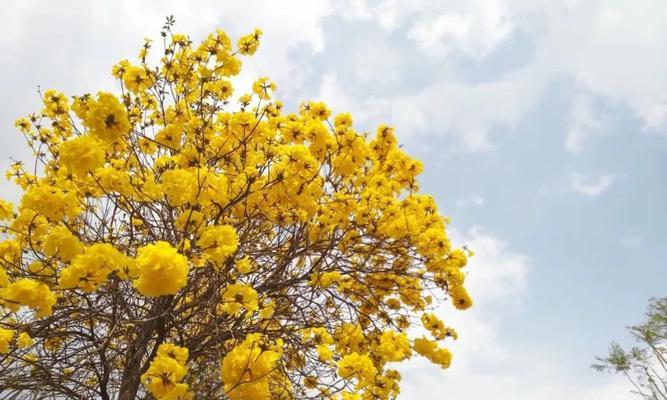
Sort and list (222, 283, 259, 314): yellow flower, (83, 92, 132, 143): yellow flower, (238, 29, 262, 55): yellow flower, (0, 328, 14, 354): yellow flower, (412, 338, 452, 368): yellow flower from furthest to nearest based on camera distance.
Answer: (238, 29, 262, 55): yellow flower < (412, 338, 452, 368): yellow flower < (222, 283, 259, 314): yellow flower < (0, 328, 14, 354): yellow flower < (83, 92, 132, 143): yellow flower

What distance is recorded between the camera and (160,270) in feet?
6.77

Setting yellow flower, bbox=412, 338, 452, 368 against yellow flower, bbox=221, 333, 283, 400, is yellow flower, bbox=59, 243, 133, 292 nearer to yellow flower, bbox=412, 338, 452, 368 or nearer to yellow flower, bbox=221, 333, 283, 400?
yellow flower, bbox=221, 333, 283, 400

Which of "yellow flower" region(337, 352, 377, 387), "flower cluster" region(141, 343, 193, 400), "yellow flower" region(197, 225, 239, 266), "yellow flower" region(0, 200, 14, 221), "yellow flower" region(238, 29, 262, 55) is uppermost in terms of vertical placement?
"yellow flower" region(238, 29, 262, 55)

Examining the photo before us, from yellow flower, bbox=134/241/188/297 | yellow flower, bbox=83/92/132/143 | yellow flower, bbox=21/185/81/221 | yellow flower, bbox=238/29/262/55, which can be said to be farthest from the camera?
yellow flower, bbox=238/29/262/55

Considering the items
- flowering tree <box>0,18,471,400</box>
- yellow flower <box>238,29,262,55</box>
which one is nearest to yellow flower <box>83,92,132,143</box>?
flowering tree <box>0,18,471,400</box>

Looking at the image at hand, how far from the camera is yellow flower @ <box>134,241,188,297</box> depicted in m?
2.04

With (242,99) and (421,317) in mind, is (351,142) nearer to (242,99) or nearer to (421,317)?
(242,99)

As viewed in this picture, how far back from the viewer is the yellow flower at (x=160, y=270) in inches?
80.5

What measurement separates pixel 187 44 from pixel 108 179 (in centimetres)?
181

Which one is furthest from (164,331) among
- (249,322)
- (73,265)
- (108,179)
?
(73,265)

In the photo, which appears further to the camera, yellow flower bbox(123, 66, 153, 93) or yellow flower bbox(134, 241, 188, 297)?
yellow flower bbox(123, 66, 153, 93)

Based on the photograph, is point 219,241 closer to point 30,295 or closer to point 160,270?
point 160,270

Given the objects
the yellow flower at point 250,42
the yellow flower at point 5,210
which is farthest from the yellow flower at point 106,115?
the yellow flower at point 5,210

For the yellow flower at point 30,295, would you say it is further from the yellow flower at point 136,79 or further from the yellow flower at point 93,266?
the yellow flower at point 136,79
